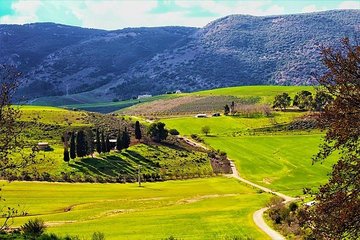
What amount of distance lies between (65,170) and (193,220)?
123 ft

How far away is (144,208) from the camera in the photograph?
58000 mm

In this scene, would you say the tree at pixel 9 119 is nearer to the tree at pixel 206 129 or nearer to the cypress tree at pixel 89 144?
the cypress tree at pixel 89 144

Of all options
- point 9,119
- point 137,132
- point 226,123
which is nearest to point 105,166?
point 137,132

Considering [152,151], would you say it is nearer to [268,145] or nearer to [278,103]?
[268,145]

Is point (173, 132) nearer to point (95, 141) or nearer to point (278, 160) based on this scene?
point (95, 141)

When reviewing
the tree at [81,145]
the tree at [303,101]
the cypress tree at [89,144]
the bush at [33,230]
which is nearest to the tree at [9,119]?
the bush at [33,230]

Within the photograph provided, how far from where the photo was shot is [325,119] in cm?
2005

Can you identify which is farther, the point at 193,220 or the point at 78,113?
the point at 78,113

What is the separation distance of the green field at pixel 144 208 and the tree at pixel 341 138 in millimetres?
24248

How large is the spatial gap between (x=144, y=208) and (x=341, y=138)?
41.5m

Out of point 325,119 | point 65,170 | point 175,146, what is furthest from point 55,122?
point 325,119

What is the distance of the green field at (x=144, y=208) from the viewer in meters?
44.7

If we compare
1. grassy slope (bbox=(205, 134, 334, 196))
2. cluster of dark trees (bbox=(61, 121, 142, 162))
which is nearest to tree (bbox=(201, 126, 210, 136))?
grassy slope (bbox=(205, 134, 334, 196))

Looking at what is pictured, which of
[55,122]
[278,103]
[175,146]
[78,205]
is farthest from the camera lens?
[278,103]
